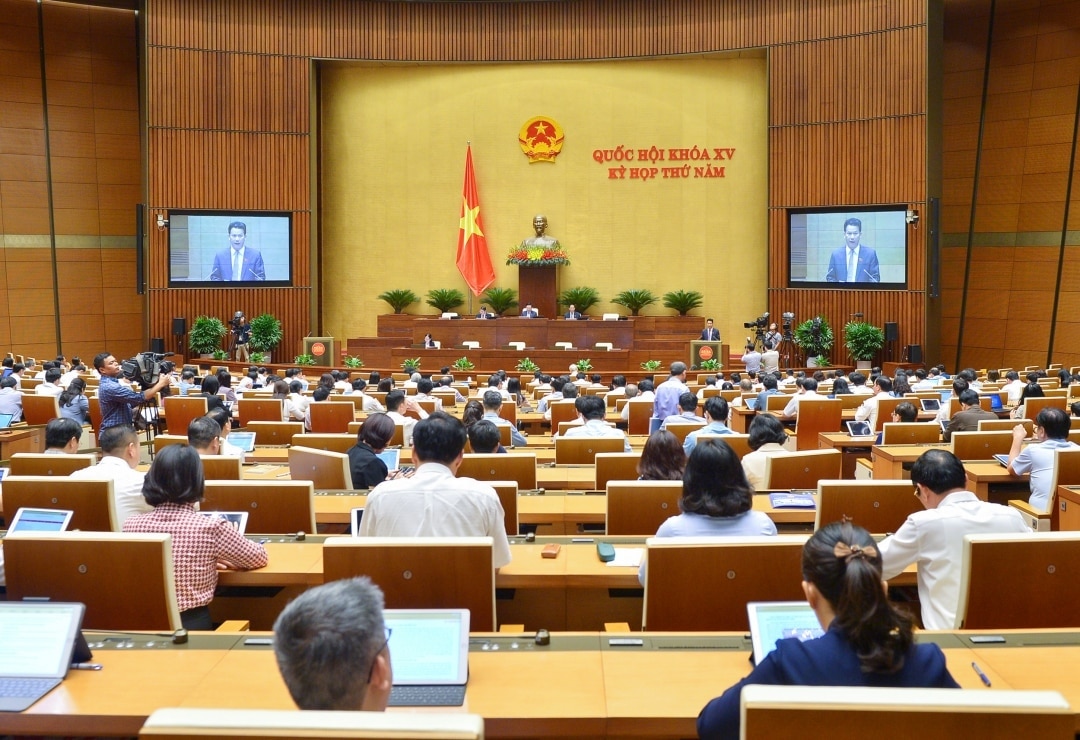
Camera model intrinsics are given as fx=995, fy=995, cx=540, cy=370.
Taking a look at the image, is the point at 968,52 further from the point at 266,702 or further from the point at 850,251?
the point at 266,702

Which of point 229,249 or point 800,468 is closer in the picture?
point 800,468

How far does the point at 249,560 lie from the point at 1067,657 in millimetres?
2462

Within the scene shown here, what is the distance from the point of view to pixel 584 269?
2016 cm

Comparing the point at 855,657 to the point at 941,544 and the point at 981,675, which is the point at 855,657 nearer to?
the point at 981,675

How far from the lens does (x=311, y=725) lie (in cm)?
147

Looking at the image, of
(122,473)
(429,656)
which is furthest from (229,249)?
Answer: (429,656)

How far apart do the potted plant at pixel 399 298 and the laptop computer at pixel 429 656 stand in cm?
1779

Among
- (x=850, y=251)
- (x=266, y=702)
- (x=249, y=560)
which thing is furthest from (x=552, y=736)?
(x=850, y=251)

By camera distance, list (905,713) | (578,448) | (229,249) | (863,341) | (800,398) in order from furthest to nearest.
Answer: (229,249) → (863,341) → (800,398) → (578,448) → (905,713)

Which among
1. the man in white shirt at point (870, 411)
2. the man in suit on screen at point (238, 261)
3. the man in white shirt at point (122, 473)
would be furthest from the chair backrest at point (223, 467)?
the man in suit on screen at point (238, 261)

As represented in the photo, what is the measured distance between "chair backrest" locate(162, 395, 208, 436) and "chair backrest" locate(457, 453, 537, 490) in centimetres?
498

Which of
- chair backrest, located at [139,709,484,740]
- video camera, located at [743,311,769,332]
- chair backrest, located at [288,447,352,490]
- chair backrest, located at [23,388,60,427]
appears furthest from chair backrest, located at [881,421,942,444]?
video camera, located at [743,311,769,332]

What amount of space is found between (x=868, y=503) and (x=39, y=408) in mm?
7911

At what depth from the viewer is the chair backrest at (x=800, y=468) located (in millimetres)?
5148
